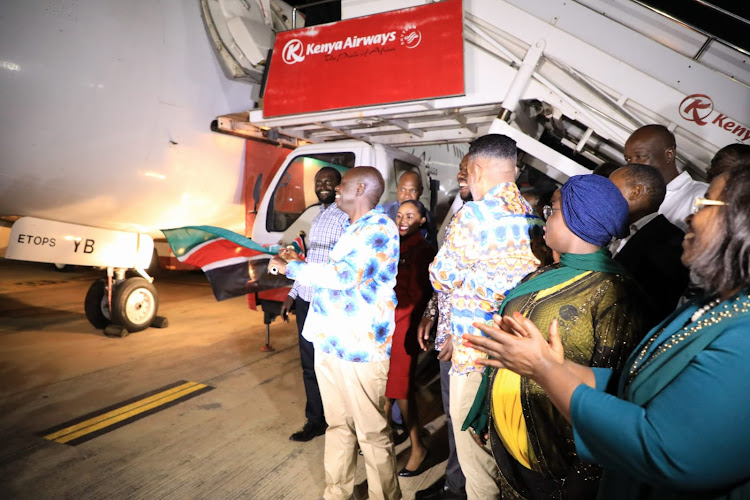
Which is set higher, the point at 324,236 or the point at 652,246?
the point at 652,246

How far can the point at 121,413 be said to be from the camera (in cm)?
331

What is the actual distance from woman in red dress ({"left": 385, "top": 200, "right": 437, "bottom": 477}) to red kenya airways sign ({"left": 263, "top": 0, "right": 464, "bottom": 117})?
91 centimetres

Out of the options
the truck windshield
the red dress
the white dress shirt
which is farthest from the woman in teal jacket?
the truck windshield

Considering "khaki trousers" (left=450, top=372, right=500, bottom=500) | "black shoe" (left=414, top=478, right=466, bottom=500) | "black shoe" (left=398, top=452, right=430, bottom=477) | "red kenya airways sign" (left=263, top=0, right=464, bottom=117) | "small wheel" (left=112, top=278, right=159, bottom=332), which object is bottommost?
"black shoe" (left=398, top=452, right=430, bottom=477)

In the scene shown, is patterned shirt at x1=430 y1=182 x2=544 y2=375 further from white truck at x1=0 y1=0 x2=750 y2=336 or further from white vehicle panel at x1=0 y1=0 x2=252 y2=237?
white vehicle panel at x1=0 y1=0 x2=252 y2=237

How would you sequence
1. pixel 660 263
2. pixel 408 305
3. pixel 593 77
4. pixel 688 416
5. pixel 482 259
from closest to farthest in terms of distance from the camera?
pixel 688 416, pixel 660 263, pixel 482 259, pixel 593 77, pixel 408 305

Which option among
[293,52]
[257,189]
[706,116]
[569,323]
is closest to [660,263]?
[569,323]

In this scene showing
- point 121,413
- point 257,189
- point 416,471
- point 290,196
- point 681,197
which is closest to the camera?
point 681,197

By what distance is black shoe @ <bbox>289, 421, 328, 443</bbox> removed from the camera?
3082 millimetres

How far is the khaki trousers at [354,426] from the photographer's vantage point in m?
2.12

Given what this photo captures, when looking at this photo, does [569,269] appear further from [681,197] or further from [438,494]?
[438,494]

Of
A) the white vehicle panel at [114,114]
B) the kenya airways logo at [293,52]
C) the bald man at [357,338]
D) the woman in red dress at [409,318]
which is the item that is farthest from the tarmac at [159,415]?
the kenya airways logo at [293,52]

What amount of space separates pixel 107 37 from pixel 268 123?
1.59 meters

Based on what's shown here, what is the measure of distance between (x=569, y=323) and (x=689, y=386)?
55cm
